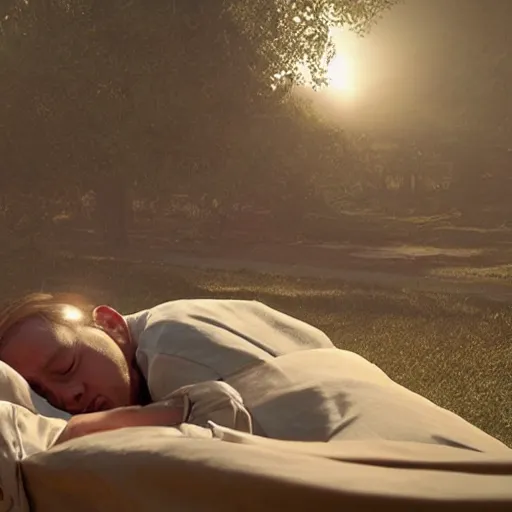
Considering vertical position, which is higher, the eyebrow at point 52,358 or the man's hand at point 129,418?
the eyebrow at point 52,358

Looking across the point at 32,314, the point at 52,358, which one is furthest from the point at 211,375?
the point at 32,314

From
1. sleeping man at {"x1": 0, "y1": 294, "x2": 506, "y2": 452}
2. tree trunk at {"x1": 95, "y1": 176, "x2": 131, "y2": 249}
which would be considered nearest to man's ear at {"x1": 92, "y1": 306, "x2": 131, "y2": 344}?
sleeping man at {"x1": 0, "y1": 294, "x2": 506, "y2": 452}

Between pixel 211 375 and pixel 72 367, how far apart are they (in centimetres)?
30

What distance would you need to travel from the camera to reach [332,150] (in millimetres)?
16766

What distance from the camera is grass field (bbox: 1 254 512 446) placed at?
24.0ft

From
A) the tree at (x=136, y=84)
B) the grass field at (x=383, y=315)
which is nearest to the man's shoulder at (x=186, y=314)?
the grass field at (x=383, y=315)

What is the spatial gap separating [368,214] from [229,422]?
1734 cm

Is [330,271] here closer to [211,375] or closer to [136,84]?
[136,84]

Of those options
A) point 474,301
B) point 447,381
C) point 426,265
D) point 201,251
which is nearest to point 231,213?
point 201,251

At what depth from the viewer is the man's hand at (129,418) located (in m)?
1.81

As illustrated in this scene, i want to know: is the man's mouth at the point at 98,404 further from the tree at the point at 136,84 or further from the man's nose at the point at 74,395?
the tree at the point at 136,84

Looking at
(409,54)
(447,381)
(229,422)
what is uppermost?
(409,54)

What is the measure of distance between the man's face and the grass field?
4.29 m

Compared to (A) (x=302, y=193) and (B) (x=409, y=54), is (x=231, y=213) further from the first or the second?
(B) (x=409, y=54)
